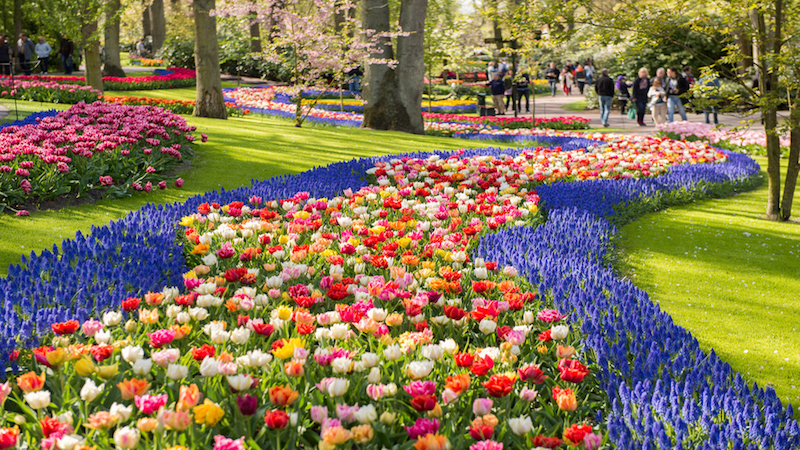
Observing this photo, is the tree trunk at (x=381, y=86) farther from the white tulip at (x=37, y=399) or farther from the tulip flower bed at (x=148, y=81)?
the white tulip at (x=37, y=399)

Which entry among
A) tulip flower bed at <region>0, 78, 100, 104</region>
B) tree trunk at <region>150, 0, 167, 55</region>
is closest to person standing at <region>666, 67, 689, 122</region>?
tulip flower bed at <region>0, 78, 100, 104</region>

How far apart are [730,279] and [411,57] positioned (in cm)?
1071

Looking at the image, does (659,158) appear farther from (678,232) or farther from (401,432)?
(401,432)

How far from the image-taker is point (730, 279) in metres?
5.37

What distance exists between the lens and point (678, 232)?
22.5 feet

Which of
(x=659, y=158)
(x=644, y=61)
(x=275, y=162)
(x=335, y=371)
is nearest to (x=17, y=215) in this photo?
(x=275, y=162)

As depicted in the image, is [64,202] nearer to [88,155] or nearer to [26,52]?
[88,155]

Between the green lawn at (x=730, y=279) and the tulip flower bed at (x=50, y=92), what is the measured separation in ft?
45.8

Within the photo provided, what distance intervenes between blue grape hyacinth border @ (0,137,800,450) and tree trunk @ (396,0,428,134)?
886 cm

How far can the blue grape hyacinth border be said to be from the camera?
248cm

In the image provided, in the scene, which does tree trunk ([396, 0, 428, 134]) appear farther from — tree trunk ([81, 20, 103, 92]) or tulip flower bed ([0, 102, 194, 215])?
tree trunk ([81, 20, 103, 92])

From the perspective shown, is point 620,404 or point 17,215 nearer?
point 620,404

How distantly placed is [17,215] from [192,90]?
21900 millimetres

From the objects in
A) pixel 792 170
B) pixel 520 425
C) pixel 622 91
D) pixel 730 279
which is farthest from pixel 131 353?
pixel 622 91
